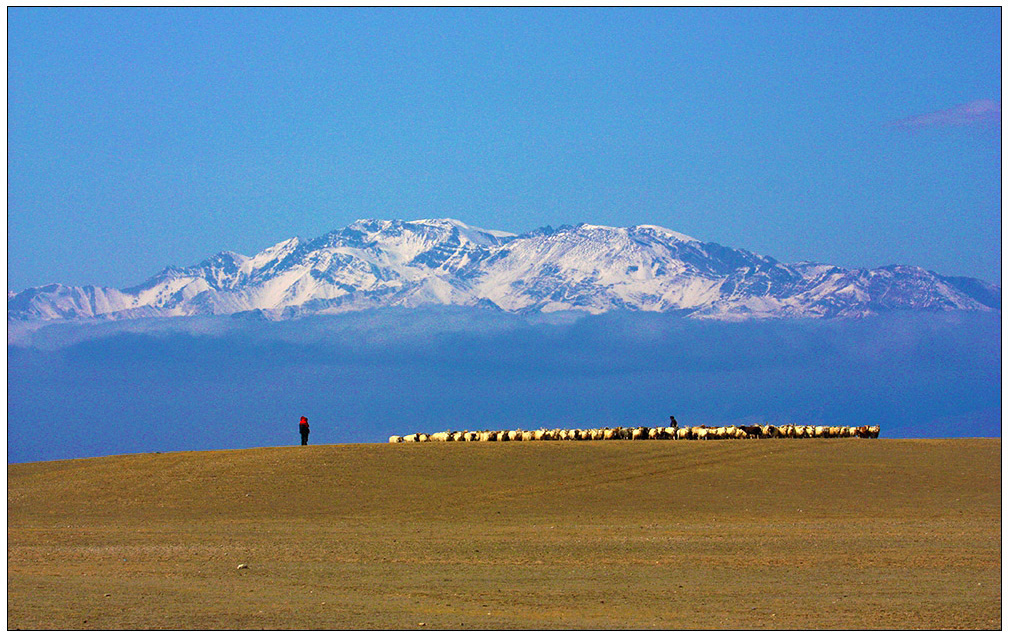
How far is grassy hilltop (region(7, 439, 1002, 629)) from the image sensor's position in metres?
13.7

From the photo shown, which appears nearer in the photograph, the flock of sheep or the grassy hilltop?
the grassy hilltop

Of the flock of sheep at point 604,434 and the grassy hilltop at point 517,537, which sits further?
the flock of sheep at point 604,434

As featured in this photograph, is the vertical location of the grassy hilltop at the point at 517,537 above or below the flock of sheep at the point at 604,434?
below

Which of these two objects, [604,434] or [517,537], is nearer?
[517,537]

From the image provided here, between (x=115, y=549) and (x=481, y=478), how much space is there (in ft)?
35.7

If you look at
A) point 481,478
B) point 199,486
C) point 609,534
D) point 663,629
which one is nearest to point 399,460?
point 481,478

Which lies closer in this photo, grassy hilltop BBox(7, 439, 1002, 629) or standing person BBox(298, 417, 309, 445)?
grassy hilltop BBox(7, 439, 1002, 629)

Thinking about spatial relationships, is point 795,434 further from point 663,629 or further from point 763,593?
point 663,629

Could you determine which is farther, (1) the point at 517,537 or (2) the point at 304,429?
(2) the point at 304,429

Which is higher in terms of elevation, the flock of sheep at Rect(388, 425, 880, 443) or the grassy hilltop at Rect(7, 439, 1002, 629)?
the flock of sheep at Rect(388, 425, 880, 443)

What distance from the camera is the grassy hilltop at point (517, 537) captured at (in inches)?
539

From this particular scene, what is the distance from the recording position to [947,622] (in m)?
12.8

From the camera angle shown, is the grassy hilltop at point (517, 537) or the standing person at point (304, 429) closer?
the grassy hilltop at point (517, 537)

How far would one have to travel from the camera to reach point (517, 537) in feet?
67.0
